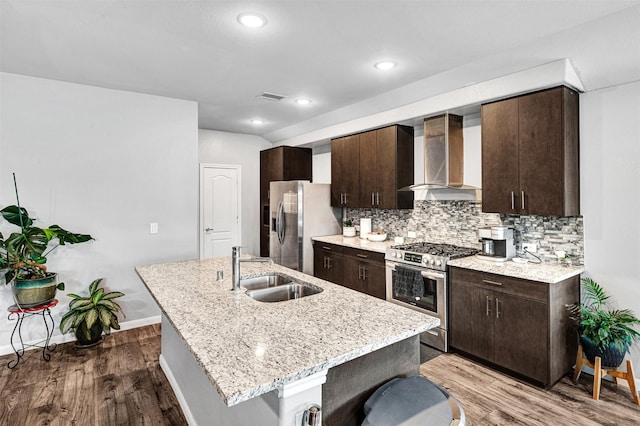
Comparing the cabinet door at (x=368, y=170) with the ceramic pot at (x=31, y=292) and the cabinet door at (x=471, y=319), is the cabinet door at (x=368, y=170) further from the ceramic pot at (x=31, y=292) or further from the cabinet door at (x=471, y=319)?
the ceramic pot at (x=31, y=292)

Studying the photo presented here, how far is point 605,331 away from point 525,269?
0.65 m

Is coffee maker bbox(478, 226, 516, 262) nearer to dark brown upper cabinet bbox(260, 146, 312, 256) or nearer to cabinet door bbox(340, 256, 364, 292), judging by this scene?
cabinet door bbox(340, 256, 364, 292)

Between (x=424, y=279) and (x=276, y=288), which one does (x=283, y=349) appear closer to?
(x=276, y=288)

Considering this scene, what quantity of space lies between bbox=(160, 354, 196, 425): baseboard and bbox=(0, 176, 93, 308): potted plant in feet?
4.07

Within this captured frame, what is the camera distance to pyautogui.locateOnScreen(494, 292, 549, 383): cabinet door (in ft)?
8.82

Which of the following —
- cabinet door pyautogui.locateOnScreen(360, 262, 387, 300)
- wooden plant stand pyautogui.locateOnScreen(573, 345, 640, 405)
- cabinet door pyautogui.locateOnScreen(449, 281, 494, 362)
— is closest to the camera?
wooden plant stand pyautogui.locateOnScreen(573, 345, 640, 405)

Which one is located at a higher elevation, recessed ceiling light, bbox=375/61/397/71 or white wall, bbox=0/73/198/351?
recessed ceiling light, bbox=375/61/397/71

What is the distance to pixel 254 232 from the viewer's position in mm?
6422

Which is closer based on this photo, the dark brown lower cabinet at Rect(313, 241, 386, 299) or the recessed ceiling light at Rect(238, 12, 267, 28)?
the recessed ceiling light at Rect(238, 12, 267, 28)

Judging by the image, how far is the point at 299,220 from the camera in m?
5.06

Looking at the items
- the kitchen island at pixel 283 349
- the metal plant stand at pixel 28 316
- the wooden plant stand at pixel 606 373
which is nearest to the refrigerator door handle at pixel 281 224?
the metal plant stand at pixel 28 316

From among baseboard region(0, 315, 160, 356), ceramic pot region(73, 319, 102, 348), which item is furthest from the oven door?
ceramic pot region(73, 319, 102, 348)

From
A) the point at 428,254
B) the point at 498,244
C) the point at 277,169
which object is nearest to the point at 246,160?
the point at 277,169

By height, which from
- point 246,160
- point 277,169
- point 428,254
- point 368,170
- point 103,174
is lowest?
point 428,254
